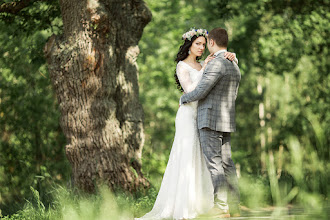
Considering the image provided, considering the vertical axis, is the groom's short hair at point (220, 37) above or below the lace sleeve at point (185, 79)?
above

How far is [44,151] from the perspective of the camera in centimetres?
1134

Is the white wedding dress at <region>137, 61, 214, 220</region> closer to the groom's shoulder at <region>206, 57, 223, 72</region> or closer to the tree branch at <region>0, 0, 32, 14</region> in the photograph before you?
the groom's shoulder at <region>206, 57, 223, 72</region>

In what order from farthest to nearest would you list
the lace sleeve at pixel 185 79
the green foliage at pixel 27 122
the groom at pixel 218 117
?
the green foliage at pixel 27 122
the lace sleeve at pixel 185 79
the groom at pixel 218 117

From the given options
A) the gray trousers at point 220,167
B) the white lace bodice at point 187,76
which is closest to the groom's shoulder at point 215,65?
the white lace bodice at point 187,76

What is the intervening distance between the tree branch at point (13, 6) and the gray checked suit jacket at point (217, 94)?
164 inches

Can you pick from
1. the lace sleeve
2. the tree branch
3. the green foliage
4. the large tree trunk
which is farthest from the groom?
the green foliage

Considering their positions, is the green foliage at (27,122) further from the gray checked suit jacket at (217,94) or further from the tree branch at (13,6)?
the gray checked suit jacket at (217,94)

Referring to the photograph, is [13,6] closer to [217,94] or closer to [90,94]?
[90,94]

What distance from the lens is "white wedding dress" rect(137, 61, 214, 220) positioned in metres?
5.29

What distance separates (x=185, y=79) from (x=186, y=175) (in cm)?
123

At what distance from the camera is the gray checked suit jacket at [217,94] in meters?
5.19

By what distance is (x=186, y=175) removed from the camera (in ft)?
17.6

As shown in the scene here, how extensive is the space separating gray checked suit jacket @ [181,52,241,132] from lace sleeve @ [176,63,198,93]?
186 millimetres

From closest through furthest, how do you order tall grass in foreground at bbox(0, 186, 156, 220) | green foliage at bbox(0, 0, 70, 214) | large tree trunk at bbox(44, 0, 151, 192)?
tall grass in foreground at bbox(0, 186, 156, 220) < large tree trunk at bbox(44, 0, 151, 192) < green foliage at bbox(0, 0, 70, 214)
